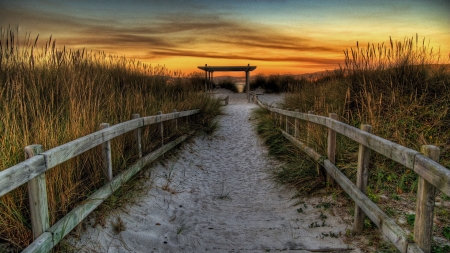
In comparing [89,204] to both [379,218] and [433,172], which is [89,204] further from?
[433,172]

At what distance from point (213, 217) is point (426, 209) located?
2.86 meters

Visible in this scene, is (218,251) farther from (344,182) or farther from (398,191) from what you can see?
(398,191)

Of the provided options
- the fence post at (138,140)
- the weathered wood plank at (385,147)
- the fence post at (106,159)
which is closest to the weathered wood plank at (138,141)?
the fence post at (138,140)

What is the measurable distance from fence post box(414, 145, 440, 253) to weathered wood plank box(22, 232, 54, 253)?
2792mm

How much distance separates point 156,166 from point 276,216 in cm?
228

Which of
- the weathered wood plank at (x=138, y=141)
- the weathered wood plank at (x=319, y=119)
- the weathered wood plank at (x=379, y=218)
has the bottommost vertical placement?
the weathered wood plank at (x=379, y=218)

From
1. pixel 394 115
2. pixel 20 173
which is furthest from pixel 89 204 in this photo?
pixel 394 115

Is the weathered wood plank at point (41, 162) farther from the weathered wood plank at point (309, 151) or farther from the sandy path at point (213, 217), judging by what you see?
the weathered wood plank at point (309, 151)

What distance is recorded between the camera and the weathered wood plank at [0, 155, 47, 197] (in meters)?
2.04

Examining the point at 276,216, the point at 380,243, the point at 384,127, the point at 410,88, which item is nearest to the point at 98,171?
the point at 276,216

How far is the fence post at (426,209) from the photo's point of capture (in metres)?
2.30

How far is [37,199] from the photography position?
8.06ft

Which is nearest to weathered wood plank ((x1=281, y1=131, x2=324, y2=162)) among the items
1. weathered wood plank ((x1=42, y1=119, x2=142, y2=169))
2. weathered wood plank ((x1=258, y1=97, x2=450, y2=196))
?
weathered wood plank ((x1=258, y1=97, x2=450, y2=196))

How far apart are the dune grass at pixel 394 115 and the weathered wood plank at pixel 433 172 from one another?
3.42 ft
